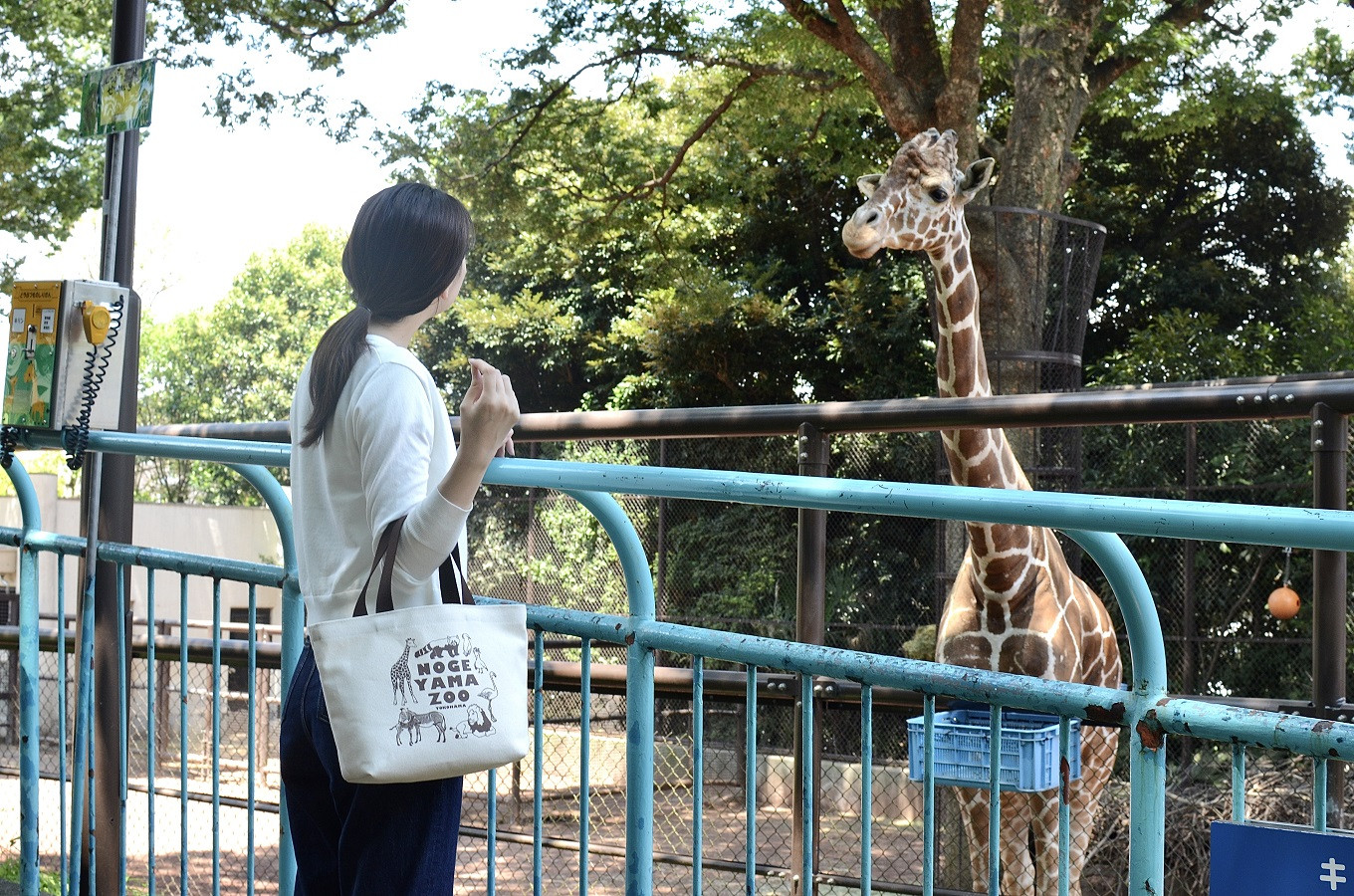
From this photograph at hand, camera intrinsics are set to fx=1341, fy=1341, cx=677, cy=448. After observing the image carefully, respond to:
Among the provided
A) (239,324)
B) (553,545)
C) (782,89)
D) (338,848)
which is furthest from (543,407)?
(239,324)

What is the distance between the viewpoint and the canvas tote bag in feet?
5.50

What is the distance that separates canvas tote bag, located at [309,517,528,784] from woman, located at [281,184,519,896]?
0.05 metres

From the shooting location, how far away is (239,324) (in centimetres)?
4494

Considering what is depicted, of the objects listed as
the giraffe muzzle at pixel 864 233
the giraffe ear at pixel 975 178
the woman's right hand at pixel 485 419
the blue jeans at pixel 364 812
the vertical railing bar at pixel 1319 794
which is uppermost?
the giraffe ear at pixel 975 178

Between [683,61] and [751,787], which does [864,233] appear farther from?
[683,61]

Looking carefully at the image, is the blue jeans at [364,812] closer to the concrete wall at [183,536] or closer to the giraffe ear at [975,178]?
the giraffe ear at [975,178]

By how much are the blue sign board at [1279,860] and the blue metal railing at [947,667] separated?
0.06m

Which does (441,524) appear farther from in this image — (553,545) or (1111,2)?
(553,545)

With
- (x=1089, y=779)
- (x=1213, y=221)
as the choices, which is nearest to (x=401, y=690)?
(x=1089, y=779)

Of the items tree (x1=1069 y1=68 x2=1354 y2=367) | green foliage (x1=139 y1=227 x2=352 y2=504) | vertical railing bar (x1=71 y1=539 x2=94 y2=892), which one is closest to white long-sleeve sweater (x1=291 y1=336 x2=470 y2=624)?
vertical railing bar (x1=71 y1=539 x2=94 y2=892)

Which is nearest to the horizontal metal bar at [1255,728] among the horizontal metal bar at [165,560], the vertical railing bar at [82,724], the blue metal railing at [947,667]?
the blue metal railing at [947,667]

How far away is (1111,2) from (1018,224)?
7.96ft

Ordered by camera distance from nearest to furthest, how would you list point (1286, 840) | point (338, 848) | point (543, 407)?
1. point (1286, 840)
2. point (338, 848)
3. point (543, 407)

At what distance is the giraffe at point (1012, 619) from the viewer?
3854 millimetres
